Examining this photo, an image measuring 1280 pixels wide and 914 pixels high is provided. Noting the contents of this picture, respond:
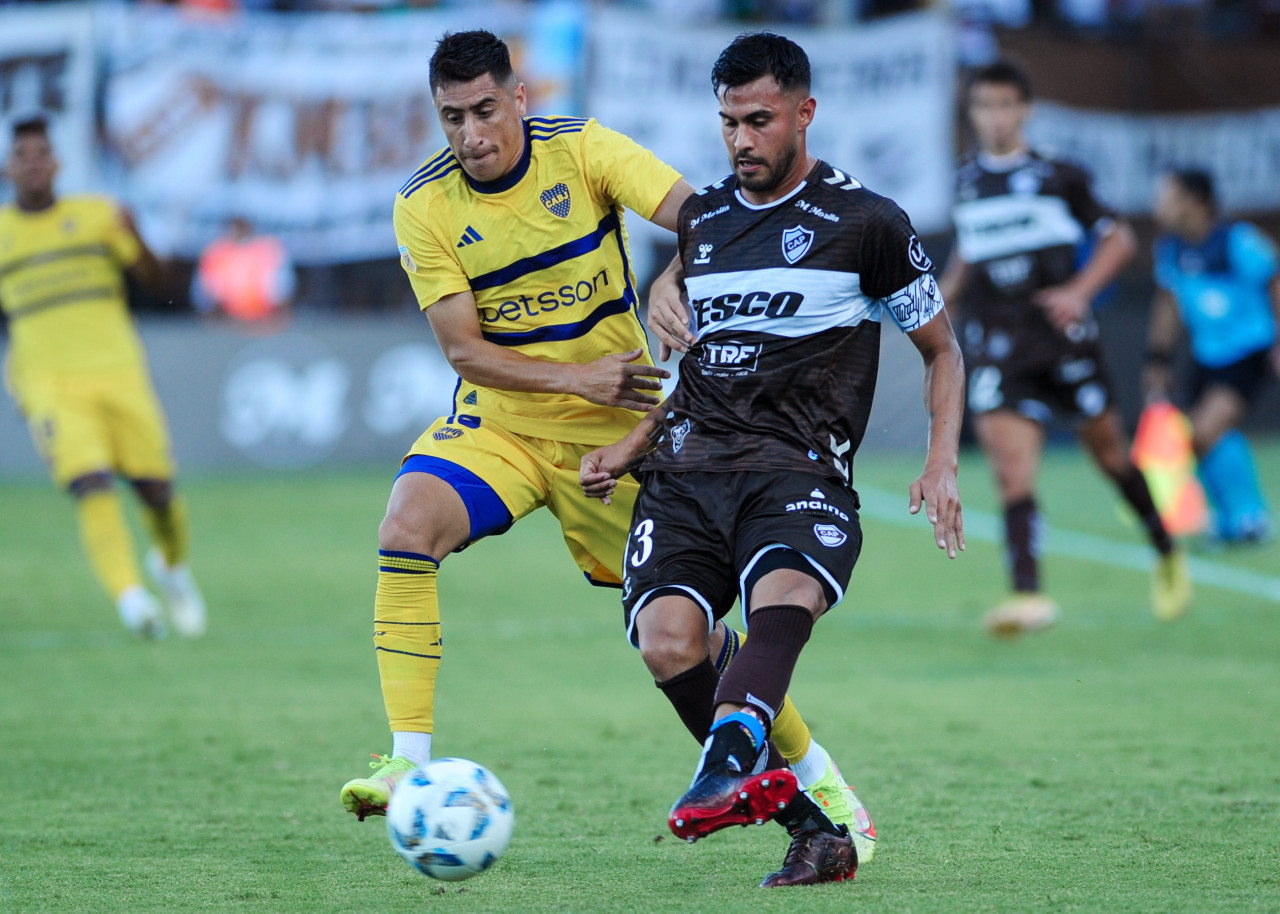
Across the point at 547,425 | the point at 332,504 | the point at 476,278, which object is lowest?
the point at 332,504

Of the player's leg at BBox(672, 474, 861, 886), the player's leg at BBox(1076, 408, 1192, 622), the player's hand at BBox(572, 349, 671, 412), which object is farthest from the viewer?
the player's leg at BBox(1076, 408, 1192, 622)

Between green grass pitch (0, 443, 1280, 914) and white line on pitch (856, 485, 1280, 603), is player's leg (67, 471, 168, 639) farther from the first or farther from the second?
white line on pitch (856, 485, 1280, 603)

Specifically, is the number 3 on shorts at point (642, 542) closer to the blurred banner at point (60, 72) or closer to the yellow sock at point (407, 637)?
the yellow sock at point (407, 637)

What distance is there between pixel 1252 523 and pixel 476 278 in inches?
326

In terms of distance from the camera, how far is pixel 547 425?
493 cm

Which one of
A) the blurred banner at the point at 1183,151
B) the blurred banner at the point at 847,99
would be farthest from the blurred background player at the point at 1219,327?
the blurred banner at the point at 1183,151

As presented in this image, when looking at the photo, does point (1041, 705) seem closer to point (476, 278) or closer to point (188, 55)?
point (476, 278)

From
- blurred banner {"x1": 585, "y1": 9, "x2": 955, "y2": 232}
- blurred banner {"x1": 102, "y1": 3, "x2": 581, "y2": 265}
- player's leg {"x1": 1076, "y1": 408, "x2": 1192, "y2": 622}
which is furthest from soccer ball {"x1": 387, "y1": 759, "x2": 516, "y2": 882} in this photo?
blurred banner {"x1": 585, "y1": 9, "x2": 955, "y2": 232}

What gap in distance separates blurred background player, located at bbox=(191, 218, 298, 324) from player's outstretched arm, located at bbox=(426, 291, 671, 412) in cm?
1345

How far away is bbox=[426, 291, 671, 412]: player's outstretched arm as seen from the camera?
4.58 metres

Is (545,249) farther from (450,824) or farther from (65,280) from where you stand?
(65,280)

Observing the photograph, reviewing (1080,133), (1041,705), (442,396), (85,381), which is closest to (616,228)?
(1041,705)

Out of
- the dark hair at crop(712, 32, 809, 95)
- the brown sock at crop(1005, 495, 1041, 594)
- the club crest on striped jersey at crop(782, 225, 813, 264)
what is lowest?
the brown sock at crop(1005, 495, 1041, 594)

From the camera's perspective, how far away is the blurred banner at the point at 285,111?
1734 centimetres
